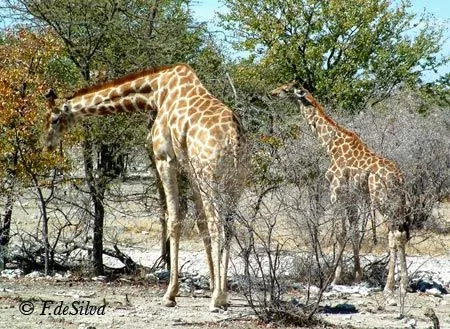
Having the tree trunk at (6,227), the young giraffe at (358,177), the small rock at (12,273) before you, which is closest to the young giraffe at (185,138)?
the young giraffe at (358,177)

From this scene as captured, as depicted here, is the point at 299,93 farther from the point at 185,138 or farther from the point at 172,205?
the point at 172,205

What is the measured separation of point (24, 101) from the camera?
11.9 metres

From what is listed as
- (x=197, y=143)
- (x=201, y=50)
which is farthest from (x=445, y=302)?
(x=201, y=50)

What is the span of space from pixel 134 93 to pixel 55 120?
1047mm

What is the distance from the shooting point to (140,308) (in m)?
9.50

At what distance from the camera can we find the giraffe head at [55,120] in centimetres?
1099

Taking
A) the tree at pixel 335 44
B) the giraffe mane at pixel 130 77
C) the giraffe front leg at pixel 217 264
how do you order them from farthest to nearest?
the tree at pixel 335 44 < the giraffe mane at pixel 130 77 < the giraffe front leg at pixel 217 264

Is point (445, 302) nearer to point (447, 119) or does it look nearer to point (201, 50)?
point (201, 50)

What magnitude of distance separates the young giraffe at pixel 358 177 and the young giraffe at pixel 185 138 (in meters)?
1.55

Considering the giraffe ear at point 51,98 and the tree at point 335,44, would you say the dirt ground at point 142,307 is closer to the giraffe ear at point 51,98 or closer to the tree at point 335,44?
the giraffe ear at point 51,98

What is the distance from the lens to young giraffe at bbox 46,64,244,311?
9266mm

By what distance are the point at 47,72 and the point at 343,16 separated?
63.8ft

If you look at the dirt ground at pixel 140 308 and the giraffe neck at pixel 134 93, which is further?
the giraffe neck at pixel 134 93

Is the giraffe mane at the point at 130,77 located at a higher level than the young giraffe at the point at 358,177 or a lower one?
higher
